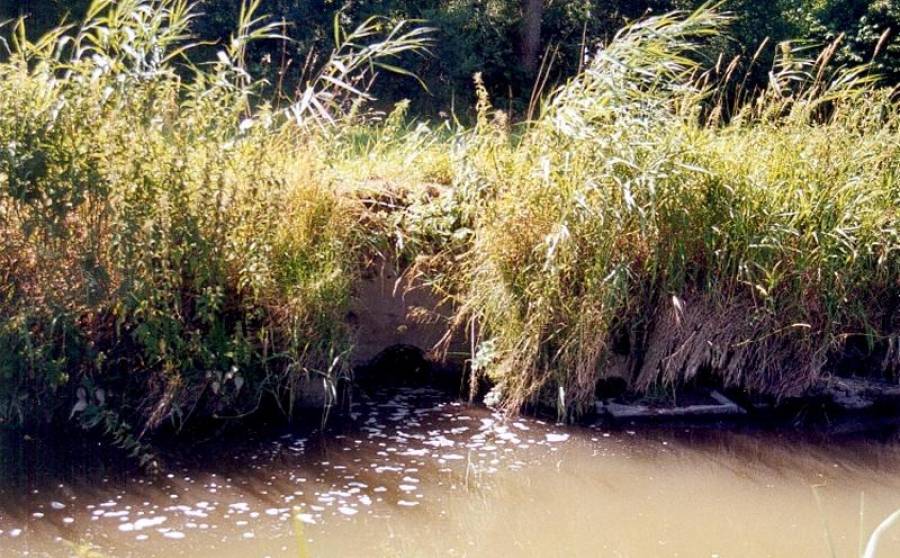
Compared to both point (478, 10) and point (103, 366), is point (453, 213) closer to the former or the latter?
point (103, 366)

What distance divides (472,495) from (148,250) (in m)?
A: 2.08

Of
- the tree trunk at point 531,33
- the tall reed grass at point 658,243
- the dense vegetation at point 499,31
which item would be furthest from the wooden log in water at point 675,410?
the tree trunk at point 531,33

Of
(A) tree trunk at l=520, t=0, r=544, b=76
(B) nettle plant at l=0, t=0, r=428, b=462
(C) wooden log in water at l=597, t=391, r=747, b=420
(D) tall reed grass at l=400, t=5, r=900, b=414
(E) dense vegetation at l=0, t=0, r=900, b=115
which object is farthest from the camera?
(A) tree trunk at l=520, t=0, r=544, b=76

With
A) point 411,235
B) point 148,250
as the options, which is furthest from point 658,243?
point 148,250

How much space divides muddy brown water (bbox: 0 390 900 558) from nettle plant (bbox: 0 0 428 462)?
42 centimetres

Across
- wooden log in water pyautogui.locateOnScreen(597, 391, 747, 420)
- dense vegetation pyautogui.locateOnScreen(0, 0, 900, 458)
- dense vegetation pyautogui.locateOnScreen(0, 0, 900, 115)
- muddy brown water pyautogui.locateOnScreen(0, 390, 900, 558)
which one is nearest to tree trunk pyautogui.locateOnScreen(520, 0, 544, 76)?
dense vegetation pyautogui.locateOnScreen(0, 0, 900, 115)

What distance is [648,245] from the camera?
19.8 ft

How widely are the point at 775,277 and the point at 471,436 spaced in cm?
207

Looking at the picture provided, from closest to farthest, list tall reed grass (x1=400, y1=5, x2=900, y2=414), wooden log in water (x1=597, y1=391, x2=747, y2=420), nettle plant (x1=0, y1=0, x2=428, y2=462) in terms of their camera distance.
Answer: nettle plant (x1=0, y1=0, x2=428, y2=462)
tall reed grass (x1=400, y1=5, x2=900, y2=414)
wooden log in water (x1=597, y1=391, x2=747, y2=420)

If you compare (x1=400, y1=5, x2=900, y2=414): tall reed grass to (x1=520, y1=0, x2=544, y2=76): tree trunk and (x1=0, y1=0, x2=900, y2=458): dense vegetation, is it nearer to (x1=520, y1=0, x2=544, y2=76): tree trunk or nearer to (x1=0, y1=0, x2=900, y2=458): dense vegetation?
(x1=0, y1=0, x2=900, y2=458): dense vegetation

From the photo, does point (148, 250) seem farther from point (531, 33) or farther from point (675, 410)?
point (531, 33)

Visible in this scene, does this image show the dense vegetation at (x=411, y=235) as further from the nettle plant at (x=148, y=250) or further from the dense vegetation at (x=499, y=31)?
the dense vegetation at (x=499, y=31)

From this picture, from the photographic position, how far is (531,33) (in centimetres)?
1423

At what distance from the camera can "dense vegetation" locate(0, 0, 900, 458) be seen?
5.29 metres
